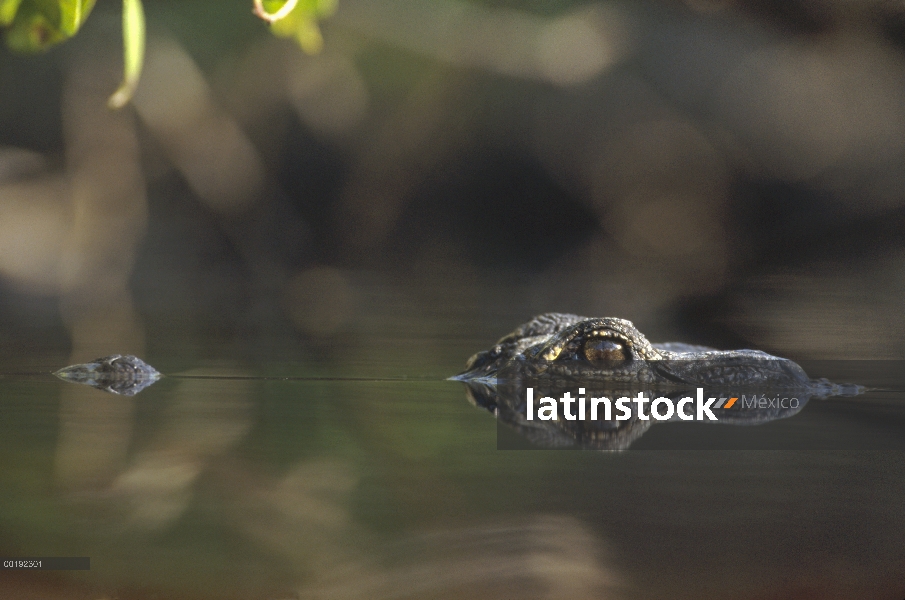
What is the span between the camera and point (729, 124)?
10.0 meters

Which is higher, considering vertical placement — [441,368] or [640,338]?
[441,368]

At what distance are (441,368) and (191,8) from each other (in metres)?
5.32

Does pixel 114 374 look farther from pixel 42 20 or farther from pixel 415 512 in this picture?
pixel 42 20

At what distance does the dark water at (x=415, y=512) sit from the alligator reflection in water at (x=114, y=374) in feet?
1.96

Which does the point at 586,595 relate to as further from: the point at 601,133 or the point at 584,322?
the point at 601,133

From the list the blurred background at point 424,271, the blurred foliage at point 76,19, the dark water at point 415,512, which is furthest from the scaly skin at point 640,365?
the blurred foliage at point 76,19

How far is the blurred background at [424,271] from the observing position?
1.80 m

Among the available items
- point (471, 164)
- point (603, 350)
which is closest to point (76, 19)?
point (603, 350)

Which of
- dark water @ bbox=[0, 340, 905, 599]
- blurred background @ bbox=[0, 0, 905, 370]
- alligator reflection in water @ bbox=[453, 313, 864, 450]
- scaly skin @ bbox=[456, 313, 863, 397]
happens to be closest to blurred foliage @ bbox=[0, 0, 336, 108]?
dark water @ bbox=[0, 340, 905, 599]

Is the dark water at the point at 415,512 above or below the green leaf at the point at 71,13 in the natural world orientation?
below

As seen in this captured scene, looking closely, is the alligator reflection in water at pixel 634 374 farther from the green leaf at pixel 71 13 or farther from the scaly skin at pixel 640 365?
the green leaf at pixel 71 13

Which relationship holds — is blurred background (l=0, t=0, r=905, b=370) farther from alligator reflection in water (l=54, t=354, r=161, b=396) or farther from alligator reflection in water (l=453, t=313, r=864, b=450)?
alligator reflection in water (l=453, t=313, r=864, b=450)

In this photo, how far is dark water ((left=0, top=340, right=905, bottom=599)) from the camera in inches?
65.2

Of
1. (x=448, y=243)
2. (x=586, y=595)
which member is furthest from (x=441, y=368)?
(x=448, y=243)
